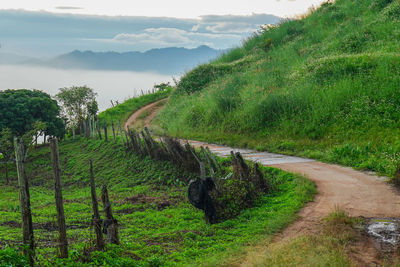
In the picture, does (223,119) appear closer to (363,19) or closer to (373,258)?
(363,19)

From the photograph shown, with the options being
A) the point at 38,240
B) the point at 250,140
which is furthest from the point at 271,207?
the point at 250,140

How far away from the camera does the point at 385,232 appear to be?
779 centimetres

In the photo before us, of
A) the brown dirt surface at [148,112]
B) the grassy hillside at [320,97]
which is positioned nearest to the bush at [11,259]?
the grassy hillside at [320,97]

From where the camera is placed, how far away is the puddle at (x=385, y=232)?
7.34 metres

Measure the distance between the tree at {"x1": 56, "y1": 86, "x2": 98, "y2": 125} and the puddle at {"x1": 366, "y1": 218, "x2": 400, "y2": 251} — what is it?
30.0m

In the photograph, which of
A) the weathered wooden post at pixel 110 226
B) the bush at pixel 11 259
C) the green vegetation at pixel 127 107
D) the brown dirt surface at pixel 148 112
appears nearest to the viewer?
the bush at pixel 11 259

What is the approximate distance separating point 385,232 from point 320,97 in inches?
456

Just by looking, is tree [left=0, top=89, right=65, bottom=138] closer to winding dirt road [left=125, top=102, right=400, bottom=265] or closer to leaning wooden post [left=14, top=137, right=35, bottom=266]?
winding dirt road [left=125, top=102, right=400, bottom=265]

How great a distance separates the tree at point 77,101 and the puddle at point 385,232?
30.0 metres

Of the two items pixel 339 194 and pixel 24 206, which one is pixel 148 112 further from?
pixel 24 206

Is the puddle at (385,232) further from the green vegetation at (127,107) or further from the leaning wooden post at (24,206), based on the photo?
the green vegetation at (127,107)

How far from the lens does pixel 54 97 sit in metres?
34.8

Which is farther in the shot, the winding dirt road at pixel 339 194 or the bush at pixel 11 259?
the winding dirt road at pixel 339 194

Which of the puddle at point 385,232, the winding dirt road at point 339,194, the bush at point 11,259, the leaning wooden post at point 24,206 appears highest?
the leaning wooden post at point 24,206
